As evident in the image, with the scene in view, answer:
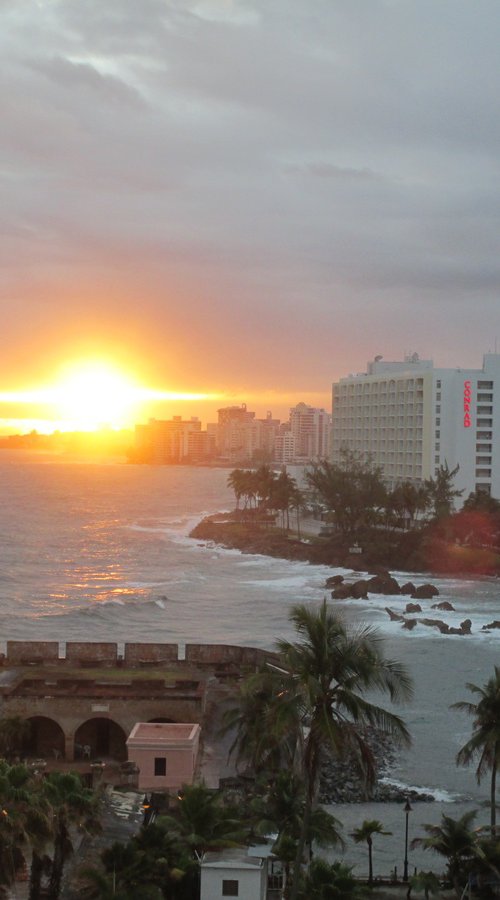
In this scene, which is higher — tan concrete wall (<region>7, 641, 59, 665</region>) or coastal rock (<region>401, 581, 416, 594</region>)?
tan concrete wall (<region>7, 641, 59, 665</region>)

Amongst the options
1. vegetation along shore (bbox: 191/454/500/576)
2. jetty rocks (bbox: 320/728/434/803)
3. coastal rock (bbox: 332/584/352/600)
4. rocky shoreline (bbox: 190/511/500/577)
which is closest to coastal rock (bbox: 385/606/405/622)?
coastal rock (bbox: 332/584/352/600)

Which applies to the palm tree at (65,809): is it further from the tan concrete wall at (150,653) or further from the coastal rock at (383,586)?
the coastal rock at (383,586)

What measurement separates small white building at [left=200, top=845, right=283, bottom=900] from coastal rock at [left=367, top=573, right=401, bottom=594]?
55.7 m

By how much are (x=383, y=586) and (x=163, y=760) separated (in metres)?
49.3

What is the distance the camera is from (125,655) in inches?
1404

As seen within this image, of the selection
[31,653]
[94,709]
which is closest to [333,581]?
[31,653]

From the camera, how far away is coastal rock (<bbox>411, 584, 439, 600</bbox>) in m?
71.3

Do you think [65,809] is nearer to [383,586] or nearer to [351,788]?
[351,788]

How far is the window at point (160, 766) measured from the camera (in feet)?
85.7

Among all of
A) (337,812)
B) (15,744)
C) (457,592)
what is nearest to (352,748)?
(337,812)

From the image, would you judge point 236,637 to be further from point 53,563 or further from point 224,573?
point 53,563

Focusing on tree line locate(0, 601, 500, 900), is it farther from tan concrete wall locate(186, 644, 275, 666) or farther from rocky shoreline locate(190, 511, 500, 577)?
rocky shoreline locate(190, 511, 500, 577)

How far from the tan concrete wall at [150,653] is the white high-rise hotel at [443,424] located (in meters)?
73.4

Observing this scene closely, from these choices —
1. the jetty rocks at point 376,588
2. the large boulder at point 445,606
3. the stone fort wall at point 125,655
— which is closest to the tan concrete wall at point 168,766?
the stone fort wall at point 125,655
